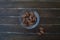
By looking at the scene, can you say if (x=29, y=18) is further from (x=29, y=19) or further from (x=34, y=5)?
(x=34, y=5)

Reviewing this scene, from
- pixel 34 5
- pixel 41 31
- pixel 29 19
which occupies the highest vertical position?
pixel 34 5

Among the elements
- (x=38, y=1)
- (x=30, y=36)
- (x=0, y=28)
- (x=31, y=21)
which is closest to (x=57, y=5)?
(x=38, y=1)

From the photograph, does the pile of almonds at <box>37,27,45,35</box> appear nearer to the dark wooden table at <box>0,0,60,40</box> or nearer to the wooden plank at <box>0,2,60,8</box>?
the dark wooden table at <box>0,0,60,40</box>

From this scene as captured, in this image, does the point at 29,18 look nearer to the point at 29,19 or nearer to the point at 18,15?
the point at 29,19

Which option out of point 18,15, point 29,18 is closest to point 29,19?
point 29,18

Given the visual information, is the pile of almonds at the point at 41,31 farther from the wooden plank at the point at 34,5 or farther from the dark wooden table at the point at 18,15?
the wooden plank at the point at 34,5

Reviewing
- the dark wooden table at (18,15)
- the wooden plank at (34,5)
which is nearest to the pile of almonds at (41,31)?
the dark wooden table at (18,15)

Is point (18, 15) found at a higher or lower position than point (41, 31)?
higher
